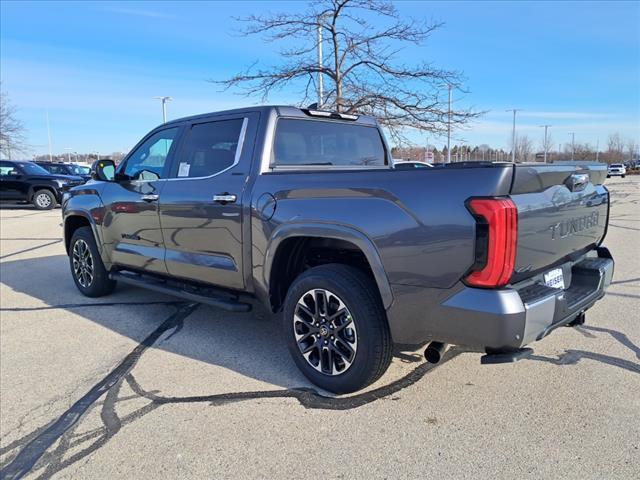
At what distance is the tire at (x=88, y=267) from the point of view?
5707 millimetres

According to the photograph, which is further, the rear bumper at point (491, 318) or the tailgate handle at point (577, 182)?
the tailgate handle at point (577, 182)

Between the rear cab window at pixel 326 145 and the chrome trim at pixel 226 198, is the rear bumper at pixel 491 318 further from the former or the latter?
the rear cab window at pixel 326 145

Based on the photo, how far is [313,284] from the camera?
3305 mm

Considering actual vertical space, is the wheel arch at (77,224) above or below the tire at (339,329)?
above

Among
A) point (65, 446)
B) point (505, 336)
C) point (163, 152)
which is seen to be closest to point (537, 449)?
point (505, 336)

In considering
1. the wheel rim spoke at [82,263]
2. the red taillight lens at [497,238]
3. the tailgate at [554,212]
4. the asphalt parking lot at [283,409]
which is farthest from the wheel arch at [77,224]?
the tailgate at [554,212]

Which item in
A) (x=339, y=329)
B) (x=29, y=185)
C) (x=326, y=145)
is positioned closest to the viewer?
(x=339, y=329)

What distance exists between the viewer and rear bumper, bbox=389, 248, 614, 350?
2.52m

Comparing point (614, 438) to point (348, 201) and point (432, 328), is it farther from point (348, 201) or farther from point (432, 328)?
point (348, 201)

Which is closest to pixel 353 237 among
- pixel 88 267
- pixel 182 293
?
pixel 182 293

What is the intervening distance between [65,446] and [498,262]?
259 centimetres

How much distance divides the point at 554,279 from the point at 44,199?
18.8m

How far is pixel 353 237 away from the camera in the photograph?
301 cm

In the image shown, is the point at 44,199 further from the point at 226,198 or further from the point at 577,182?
the point at 577,182
